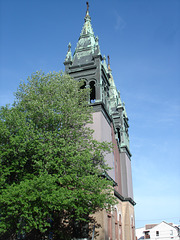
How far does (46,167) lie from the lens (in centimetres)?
1644

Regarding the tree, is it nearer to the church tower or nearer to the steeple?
the church tower

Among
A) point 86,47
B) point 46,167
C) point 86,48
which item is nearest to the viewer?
point 46,167

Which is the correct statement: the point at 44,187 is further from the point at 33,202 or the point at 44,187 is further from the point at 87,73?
the point at 87,73

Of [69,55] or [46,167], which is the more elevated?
[69,55]

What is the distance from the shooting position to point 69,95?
69.7 ft

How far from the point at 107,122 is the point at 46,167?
12205 millimetres

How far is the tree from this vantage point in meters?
14.6

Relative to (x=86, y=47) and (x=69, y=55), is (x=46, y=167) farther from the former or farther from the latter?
(x=86, y=47)

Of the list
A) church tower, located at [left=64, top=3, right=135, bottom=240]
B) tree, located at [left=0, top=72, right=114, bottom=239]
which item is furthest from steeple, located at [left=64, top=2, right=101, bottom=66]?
tree, located at [left=0, top=72, right=114, bottom=239]

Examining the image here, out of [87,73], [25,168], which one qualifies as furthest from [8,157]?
[87,73]

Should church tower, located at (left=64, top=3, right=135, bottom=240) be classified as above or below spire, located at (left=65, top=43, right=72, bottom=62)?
below

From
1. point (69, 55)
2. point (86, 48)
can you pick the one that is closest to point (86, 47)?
point (86, 48)

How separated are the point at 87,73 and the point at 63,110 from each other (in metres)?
10.1

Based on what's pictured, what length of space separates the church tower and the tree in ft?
13.0
